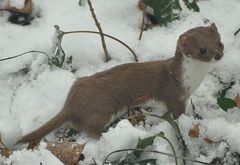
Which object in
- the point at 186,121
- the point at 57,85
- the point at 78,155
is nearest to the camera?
the point at 78,155

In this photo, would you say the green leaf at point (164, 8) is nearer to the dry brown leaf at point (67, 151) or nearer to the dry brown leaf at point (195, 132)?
the dry brown leaf at point (195, 132)

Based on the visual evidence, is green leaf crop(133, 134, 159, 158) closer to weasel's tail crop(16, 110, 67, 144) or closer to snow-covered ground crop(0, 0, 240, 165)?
snow-covered ground crop(0, 0, 240, 165)

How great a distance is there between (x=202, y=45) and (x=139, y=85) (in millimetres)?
409

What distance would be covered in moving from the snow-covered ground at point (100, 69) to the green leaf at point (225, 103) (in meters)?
0.07

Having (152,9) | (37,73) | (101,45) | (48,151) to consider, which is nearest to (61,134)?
(48,151)

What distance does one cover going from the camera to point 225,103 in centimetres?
276

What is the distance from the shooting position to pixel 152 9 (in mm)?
3352

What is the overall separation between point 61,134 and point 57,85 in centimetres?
33

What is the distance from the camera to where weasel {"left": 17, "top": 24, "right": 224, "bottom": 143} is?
2691 millimetres

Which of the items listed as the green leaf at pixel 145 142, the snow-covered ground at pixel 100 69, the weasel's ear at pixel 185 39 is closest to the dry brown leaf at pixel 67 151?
the snow-covered ground at pixel 100 69

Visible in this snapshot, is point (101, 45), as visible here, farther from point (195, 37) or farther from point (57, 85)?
point (195, 37)

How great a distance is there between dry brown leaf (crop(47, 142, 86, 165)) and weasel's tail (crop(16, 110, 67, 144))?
0.07 metres

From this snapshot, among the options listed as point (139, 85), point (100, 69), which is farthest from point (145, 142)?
point (100, 69)

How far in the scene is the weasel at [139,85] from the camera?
8.83ft
